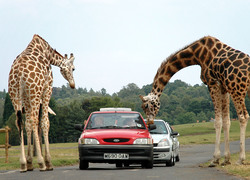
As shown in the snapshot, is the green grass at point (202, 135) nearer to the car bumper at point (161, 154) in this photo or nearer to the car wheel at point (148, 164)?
the car bumper at point (161, 154)

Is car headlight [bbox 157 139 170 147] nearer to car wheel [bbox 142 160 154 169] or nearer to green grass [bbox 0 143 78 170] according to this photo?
car wheel [bbox 142 160 154 169]

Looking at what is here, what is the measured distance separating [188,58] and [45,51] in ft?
17.8

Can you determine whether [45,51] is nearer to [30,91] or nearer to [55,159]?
[30,91]

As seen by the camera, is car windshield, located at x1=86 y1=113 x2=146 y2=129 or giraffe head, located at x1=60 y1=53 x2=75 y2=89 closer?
car windshield, located at x1=86 y1=113 x2=146 y2=129

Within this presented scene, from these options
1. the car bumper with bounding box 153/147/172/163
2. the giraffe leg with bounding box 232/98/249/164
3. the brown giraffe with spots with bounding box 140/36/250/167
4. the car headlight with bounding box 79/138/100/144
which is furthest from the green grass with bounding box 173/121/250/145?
the car headlight with bounding box 79/138/100/144

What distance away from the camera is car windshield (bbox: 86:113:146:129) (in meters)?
17.1

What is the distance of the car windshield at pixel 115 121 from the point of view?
17.1 m

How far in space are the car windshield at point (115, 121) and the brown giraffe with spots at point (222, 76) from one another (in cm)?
277

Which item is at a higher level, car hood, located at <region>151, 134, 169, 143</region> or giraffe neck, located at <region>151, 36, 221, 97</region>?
giraffe neck, located at <region>151, 36, 221, 97</region>

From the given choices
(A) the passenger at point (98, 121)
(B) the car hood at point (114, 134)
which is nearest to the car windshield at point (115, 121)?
(A) the passenger at point (98, 121)

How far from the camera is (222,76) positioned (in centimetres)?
1783

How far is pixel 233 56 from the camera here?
58.3 feet

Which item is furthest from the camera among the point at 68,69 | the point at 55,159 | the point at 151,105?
the point at 55,159

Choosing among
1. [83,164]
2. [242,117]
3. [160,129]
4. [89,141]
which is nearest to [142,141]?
[89,141]
